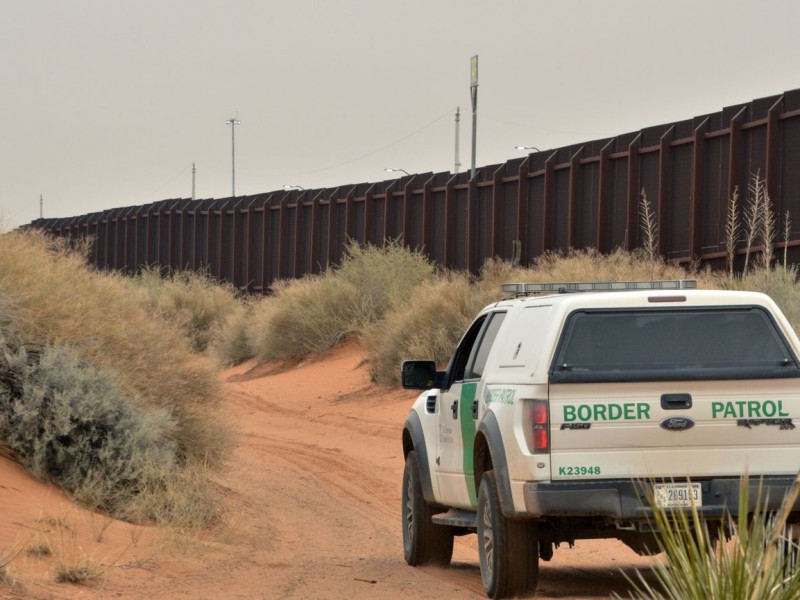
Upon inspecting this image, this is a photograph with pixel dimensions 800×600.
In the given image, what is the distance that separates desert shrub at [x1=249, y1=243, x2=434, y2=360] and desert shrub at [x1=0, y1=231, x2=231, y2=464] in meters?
18.6

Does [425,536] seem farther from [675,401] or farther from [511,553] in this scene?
[675,401]

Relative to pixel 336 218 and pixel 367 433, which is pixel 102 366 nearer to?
pixel 367 433

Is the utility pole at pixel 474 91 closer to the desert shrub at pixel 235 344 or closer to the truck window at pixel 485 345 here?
the desert shrub at pixel 235 344

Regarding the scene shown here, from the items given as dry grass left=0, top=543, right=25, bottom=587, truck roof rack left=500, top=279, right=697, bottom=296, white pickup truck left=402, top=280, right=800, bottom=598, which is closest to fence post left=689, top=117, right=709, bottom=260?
truck roof rack left=500, top=279, right=697, bottom=296

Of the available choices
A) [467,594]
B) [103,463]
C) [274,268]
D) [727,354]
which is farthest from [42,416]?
[274,268]

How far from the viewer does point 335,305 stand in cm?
3681

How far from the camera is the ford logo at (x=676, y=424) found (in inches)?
315

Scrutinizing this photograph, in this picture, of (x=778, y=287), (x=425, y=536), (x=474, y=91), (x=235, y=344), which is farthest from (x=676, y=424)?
(x=474, y=91)

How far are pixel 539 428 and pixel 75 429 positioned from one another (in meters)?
5.55

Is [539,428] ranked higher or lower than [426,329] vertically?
higher

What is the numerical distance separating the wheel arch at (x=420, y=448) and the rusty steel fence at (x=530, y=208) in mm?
14393

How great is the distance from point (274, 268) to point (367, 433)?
31.3 m

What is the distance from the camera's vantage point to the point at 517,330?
8930 millimetres

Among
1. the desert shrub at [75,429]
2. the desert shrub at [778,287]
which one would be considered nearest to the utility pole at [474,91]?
the desert shrub at [778,287]
